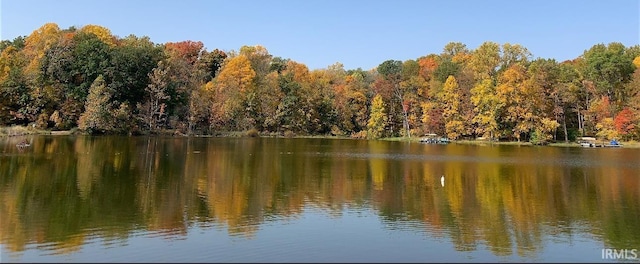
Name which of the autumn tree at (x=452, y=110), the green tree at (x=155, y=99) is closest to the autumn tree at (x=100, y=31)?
the green tree at (x=155, y=99)

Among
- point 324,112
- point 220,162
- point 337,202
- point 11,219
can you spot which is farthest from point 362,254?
point 324,112

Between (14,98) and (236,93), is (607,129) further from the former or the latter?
(14,98)

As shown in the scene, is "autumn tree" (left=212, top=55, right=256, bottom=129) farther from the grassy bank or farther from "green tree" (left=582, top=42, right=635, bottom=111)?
"green tree" (left=582, top=42, right=635, bottom=111)

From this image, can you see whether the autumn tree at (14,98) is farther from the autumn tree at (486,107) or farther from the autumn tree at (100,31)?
the autumn tree at (486,107)

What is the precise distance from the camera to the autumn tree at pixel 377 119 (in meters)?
73.1

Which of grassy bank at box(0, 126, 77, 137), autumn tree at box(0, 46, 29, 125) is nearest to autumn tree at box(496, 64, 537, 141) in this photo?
grassy bank at box(0, 126, 77, 137)

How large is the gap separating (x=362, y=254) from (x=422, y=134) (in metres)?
62.5

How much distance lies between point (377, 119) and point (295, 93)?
532 inches

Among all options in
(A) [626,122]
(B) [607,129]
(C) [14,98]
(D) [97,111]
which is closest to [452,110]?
(B) [607,129]

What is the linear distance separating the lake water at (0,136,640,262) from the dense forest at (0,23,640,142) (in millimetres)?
36448

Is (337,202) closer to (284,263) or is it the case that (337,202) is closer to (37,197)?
(284,263)

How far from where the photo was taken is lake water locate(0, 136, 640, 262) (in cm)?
1031

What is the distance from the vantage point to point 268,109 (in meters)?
73.5

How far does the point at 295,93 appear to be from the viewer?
75.1m
